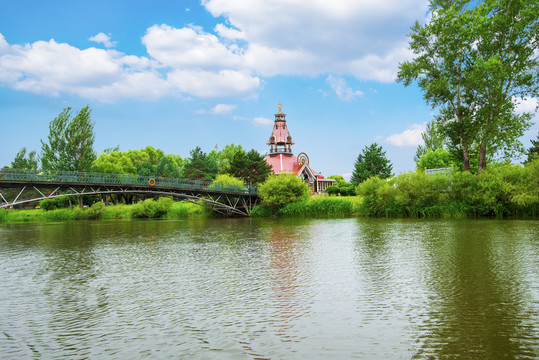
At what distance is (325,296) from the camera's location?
31.8ft

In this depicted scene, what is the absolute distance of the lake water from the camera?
6.44 meters

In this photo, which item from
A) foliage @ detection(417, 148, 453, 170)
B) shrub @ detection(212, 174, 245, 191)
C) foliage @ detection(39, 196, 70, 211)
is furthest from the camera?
foliage @ detection(417, 148, 453, 170)

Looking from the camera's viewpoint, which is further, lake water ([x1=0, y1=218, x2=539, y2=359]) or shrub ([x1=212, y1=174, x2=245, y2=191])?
shrub ([x1=212, y1=174, x2=245, y2=191])

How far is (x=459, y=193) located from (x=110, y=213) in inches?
1935

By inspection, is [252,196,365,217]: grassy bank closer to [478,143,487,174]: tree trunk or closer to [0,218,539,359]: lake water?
[478,143,487,174]: tree trunk

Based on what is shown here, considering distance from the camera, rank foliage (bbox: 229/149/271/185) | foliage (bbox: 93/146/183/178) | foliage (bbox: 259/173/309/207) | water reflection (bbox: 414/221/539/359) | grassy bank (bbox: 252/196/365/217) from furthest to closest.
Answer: foliage (bbox: 93/146/183/178), foliage (bbox: 229/149/271/185), foliage (bbox: 259/173/309/207), grassy bank (bbox: 252/196/365/217), water reflection (bbox: 414/221/539/359)

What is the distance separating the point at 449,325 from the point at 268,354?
3.34 metres

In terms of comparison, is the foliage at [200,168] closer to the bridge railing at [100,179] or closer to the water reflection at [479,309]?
the bridge railing at [100,179]

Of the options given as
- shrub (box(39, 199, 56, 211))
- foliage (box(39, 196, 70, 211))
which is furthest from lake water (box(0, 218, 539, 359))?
shrub (box(39, 199, 56, 211))

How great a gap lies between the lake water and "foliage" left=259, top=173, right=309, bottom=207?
133 ft

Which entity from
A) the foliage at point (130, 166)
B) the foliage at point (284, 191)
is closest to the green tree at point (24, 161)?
the foliage at point (130, 166)

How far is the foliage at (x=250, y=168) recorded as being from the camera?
221 ft

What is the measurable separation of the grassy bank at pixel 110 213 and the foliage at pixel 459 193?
28412mm

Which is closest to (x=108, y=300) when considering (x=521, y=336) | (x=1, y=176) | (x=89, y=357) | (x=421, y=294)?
(x=89, y=357)
